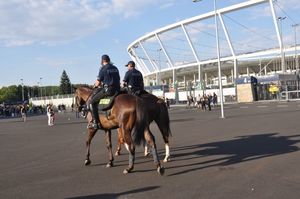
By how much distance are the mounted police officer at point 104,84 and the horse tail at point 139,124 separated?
113 centimetres

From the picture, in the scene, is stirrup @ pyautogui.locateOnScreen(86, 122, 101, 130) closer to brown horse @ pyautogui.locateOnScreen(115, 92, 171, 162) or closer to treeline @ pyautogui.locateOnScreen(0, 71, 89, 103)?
brown horse @ pyautogui.locateOnScreen(115, 92, 171, 162)

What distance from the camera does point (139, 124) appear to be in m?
9.31

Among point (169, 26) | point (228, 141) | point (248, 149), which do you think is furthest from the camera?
point (169, 26)

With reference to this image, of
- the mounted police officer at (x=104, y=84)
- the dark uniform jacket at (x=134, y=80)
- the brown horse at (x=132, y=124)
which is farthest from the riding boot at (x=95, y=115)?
the dark uniform jacket at (x=134, y=80)

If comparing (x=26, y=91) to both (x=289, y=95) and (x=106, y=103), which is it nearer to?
(x=289, y=95)

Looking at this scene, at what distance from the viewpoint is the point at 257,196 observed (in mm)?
6852

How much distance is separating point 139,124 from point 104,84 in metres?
1.70

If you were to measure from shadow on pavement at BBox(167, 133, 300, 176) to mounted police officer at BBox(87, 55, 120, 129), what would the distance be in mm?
2193

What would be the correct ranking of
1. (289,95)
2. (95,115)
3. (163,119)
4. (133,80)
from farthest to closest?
(289,95)
(133,80)
(163,119)
(95,115)

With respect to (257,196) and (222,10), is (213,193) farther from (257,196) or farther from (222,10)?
(222,10)

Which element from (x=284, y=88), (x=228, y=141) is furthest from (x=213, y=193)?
(x=284, y=88)

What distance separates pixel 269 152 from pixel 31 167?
19.5ft

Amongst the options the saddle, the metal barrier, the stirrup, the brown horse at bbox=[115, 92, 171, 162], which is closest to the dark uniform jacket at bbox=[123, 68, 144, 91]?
the brown horse at bbox=[115, 92, 171, 162]

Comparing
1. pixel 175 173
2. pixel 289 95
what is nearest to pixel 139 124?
pixel 175 173
